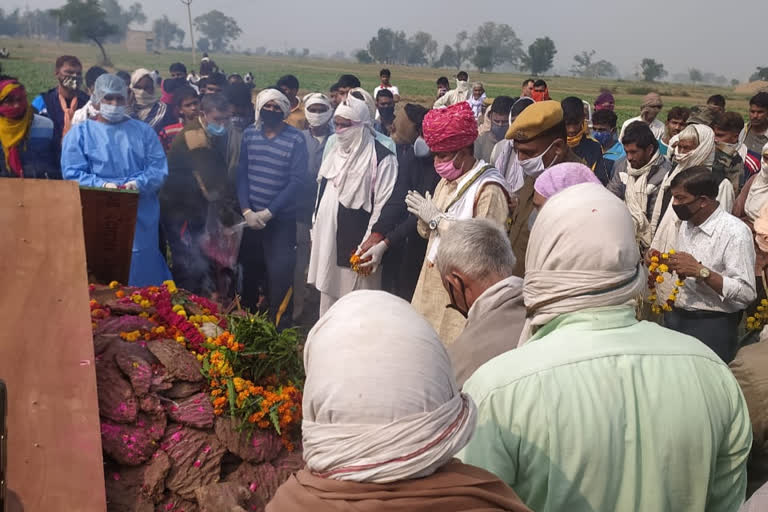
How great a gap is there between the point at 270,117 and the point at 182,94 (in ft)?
6.37

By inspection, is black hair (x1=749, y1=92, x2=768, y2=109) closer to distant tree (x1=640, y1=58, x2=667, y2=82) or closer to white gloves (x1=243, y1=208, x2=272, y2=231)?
white gloves (x1=243, y1=208, x2=272, y2=231)

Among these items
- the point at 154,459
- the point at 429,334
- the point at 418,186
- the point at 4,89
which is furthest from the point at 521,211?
the point at 4,89

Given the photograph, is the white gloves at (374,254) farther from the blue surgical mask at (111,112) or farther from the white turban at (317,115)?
the white turban at (317,115)

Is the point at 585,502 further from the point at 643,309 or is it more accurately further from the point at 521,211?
the point at 643,309

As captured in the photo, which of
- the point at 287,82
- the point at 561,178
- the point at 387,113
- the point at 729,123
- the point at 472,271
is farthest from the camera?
the point at 387,113

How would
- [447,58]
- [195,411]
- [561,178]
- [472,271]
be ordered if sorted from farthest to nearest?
[447,58]
[561,178]
[195,411]
[472,271]

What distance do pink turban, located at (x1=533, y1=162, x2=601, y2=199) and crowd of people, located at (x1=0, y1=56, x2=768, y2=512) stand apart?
0.04 ft

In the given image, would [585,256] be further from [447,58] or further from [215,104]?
[447,58]

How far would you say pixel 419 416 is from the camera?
4.57 ft

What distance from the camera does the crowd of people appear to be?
4.76 ft

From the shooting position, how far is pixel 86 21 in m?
19.5

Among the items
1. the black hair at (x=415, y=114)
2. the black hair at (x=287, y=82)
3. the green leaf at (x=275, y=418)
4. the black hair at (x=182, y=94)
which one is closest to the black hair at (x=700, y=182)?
the green leaf at (x=275, y=418)

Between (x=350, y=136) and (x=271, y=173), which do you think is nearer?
(x=350, y=136)

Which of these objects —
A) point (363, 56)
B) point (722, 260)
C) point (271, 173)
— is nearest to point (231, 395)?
point (722, 260)
